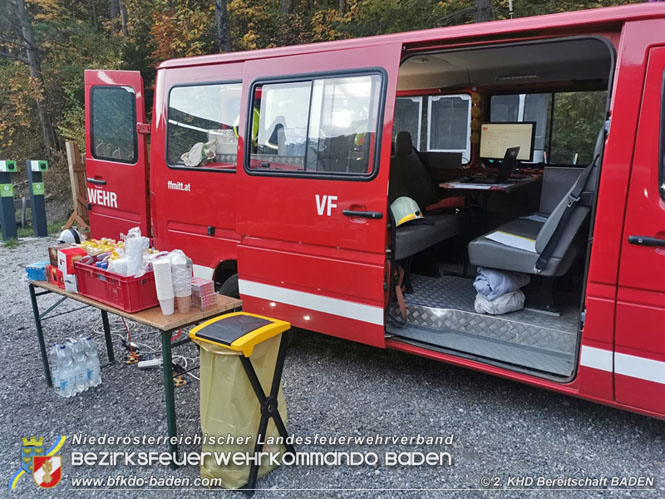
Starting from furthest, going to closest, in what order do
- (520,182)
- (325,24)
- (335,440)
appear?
(325,24) < (520,182) < (335,440)

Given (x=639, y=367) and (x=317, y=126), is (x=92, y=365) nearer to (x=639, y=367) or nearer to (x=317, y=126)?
(x=317, y=126)

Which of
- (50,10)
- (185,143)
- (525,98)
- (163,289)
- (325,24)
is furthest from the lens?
(50,10)

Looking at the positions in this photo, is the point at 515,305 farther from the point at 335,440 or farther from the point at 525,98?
the point at 525,98

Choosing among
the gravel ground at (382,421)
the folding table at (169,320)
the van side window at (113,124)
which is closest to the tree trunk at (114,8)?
the van side window at (113,124)

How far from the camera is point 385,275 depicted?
3.34 meters

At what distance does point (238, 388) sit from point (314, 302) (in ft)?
4.04

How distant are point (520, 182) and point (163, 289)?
133 inches

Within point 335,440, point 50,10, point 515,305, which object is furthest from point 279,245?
point 50,10

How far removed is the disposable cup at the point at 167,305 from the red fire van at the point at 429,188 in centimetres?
108

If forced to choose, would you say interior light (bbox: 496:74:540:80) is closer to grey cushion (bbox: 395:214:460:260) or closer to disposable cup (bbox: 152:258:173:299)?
grey cushion (bbox: 395:214:460:260)

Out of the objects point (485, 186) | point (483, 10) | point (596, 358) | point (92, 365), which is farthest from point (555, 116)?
point (92, 365)

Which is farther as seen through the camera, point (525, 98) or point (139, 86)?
point (525, 98)

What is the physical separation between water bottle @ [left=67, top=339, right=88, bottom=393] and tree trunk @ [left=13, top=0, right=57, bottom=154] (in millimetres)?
15417

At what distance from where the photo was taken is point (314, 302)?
363cm
